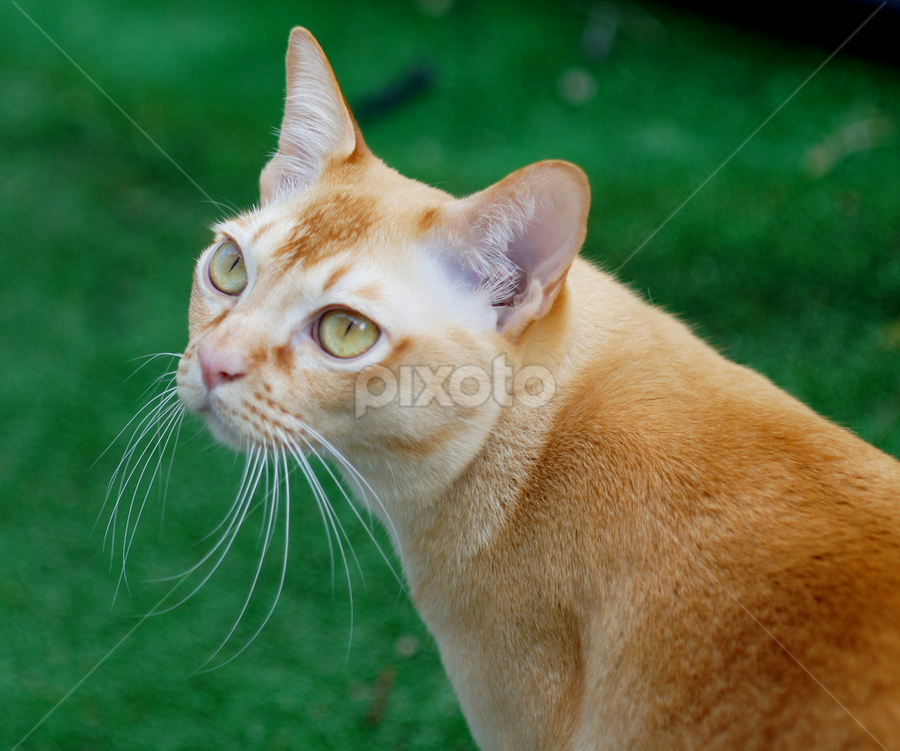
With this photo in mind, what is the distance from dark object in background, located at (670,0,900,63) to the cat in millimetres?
3234

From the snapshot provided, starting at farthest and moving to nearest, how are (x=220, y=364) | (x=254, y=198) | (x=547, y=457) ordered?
1. (x=254, y=198)
2. (x=547, y=457)
3. (x=220, y=364)

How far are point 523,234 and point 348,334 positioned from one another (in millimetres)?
437

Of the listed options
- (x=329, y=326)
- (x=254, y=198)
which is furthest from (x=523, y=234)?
(x=254, y=198)

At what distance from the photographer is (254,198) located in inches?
153

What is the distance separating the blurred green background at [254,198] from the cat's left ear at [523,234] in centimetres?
97

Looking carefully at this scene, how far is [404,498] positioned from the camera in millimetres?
1850

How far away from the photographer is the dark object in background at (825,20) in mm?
4023

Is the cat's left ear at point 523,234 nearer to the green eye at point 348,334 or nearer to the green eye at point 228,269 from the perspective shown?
the green eye at point 348,334

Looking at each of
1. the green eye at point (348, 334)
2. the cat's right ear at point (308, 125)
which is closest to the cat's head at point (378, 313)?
the green eye at point (348, 334)

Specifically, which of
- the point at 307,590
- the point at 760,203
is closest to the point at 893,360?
the point at 760,203

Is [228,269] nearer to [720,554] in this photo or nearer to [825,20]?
[720,554]

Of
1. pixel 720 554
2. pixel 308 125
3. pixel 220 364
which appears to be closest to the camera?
pixel 720 554

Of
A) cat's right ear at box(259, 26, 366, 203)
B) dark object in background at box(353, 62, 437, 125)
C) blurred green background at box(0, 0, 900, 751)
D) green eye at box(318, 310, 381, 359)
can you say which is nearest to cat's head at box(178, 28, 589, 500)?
green eye at box(318, 310, 381, 359)

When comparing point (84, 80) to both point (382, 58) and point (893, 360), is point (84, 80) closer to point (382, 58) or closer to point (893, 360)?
point (382, 58)
